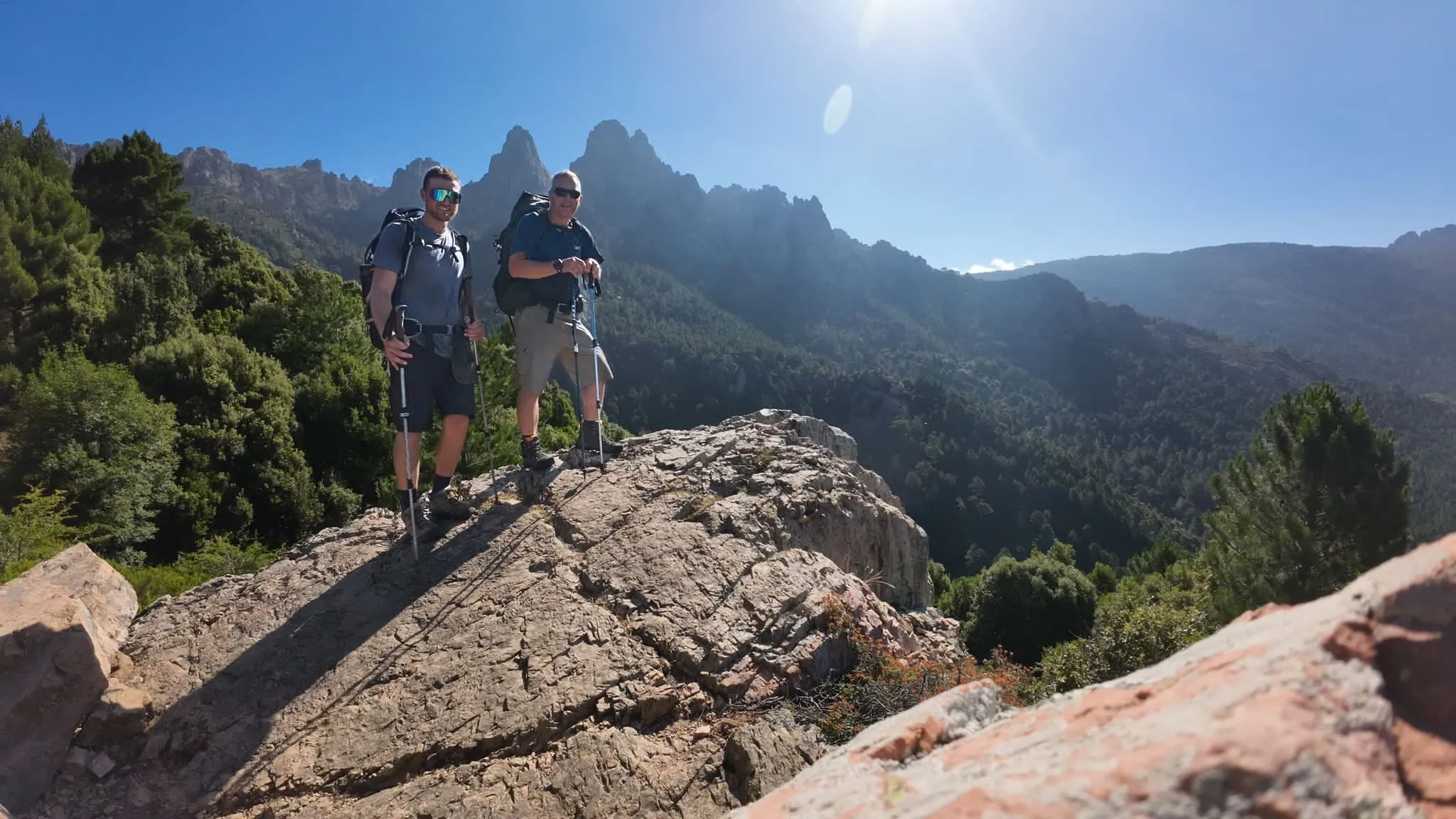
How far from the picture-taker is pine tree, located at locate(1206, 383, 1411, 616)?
14.6 m

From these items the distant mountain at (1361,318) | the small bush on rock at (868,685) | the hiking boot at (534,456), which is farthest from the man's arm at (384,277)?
the distant mountain at (1361,318)

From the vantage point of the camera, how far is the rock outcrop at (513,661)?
3.19 m

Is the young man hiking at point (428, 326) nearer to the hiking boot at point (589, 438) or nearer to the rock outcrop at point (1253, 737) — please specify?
the hiking boot at point (589, 438)

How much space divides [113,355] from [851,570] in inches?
821

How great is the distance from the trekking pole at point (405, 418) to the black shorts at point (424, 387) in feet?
0.07

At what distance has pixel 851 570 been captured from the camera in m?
5.70

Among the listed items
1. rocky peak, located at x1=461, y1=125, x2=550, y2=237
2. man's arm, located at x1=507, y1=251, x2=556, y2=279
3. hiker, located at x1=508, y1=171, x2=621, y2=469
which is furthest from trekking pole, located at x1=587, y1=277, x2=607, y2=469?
rocky peak, located at x1=461, y1=125, x2=550, y2=237

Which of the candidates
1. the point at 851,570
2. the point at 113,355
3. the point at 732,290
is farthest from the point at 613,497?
the point at 732,290

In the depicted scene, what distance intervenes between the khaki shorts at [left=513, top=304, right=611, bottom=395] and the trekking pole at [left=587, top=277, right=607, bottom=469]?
0.03 m

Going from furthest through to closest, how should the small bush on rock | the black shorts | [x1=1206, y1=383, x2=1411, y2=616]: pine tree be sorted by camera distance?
[x1=1206, y1=383, x2=1411, y2=616]: pine tree
the black shorts
the small bush on rock

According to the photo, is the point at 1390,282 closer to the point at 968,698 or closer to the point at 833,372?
the point at 833,372

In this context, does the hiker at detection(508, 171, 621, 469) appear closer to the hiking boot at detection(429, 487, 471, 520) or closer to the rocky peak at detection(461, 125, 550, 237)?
the hiking boot at detection(429, 487, 471, 520)

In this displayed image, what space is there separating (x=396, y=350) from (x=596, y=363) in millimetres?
1544

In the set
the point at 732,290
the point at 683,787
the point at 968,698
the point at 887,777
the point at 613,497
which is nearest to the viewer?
the point at 887,777
